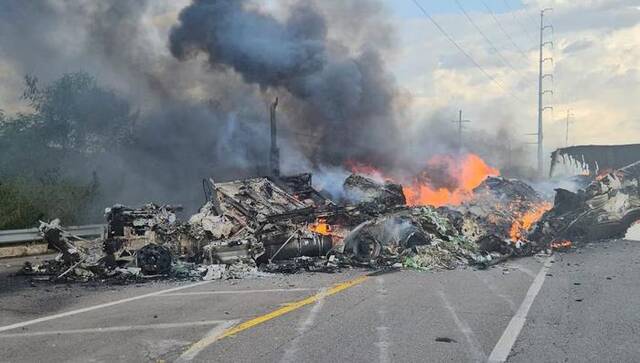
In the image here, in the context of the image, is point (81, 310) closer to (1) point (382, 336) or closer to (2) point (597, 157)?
(1) point (382, 336)

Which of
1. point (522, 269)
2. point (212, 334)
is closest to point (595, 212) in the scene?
point (522, 269)

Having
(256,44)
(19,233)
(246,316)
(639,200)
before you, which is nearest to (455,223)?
(639,200)

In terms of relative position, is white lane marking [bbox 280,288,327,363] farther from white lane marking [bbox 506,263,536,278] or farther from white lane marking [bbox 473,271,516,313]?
white lane marking [bbox 506,263,536,278]

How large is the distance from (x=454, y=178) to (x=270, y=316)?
25.6m

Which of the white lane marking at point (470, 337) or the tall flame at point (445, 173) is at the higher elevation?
the tall flame at point (445, 173)

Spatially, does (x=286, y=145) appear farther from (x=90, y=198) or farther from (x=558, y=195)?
(x=558, y=195)

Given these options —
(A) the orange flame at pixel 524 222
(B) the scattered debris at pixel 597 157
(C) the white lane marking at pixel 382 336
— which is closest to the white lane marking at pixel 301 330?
(C) the white lane marking at pixel 382 336

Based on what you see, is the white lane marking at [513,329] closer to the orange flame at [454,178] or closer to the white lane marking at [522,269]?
the white lane marking at [522,269]

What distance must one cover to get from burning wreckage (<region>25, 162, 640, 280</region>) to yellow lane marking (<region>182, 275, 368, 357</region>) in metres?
1.98

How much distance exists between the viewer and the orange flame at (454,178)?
24470mm

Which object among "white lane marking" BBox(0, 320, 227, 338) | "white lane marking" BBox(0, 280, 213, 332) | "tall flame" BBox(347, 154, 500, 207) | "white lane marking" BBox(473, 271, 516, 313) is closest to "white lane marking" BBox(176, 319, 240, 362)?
"white lane marking" BBox(0, 320, 227, 338)

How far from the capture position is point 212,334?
17.7ft

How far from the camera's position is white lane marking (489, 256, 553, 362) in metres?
4.70

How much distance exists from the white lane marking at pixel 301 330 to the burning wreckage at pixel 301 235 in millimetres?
3371
